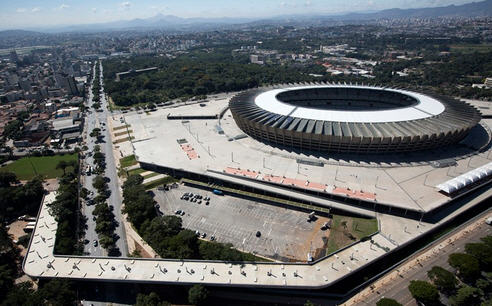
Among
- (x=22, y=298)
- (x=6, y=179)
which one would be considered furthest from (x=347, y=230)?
(x=6, y=179)

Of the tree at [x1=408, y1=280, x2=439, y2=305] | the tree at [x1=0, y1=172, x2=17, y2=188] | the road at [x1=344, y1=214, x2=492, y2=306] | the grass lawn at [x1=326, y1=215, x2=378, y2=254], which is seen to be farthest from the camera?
the tree at [x1=0, y1=172, x2=17, y2=188]

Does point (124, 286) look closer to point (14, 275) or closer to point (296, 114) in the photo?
point (14, 275)

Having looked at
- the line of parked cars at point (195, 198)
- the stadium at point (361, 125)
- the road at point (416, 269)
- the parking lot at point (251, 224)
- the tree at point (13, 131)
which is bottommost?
the road at point (416, 269)

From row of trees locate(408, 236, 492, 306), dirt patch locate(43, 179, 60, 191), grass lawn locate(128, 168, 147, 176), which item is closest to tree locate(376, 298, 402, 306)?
row of trees locate(408, 236, 492, 306)

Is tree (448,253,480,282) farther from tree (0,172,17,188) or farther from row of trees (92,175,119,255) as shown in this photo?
tree (0,172,17,188)

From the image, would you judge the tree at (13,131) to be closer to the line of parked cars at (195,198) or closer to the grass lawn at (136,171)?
the grass lawn at (136,171)

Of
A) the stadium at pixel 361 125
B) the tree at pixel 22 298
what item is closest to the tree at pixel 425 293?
the stadium at pixel 361 125
